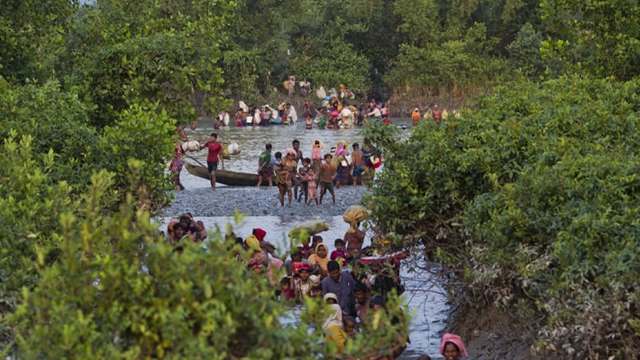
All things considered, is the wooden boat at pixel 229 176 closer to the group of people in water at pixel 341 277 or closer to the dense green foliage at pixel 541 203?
the group of people in water at pixel 341 277

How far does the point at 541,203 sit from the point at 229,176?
20405mm

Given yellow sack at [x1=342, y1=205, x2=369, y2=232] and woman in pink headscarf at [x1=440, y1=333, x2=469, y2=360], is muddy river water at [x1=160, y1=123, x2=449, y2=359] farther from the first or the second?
woman in pink headscarf at [x1=440, y1=333, x2=469, y2=360]

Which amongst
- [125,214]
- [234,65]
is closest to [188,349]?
[125,214]

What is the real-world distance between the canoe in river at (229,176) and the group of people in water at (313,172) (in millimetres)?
500

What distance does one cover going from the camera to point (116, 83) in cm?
1908

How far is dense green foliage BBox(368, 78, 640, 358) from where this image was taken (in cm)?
1073

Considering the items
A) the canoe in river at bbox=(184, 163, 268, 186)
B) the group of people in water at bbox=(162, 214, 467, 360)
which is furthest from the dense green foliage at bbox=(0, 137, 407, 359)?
the canoe in river at bbox=(184, 163, 268, 186)

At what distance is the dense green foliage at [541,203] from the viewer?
35.2ft

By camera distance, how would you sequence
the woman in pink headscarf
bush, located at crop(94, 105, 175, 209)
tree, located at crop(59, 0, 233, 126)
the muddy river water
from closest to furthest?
1. the woman in pink headscarf
2. bush, located at crop(94, 105, 175, 209)
3. the muddy river water
4. tree, located at crop(59, 0, 233, 126)

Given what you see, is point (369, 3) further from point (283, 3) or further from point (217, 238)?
point (217, 238)

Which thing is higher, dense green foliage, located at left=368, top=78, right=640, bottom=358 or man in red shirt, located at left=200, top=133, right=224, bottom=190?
dense green foliage, located at left=368, top=78, right=640, bottom=358

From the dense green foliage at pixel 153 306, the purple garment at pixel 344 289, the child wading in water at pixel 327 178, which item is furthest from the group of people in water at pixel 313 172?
the dense green foliage at pixel 153 306

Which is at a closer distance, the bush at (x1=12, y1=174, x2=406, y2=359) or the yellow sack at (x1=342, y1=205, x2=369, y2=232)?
the bush at (x1=12, y1=174, x2=406, y2=359)

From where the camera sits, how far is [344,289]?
1519cm
